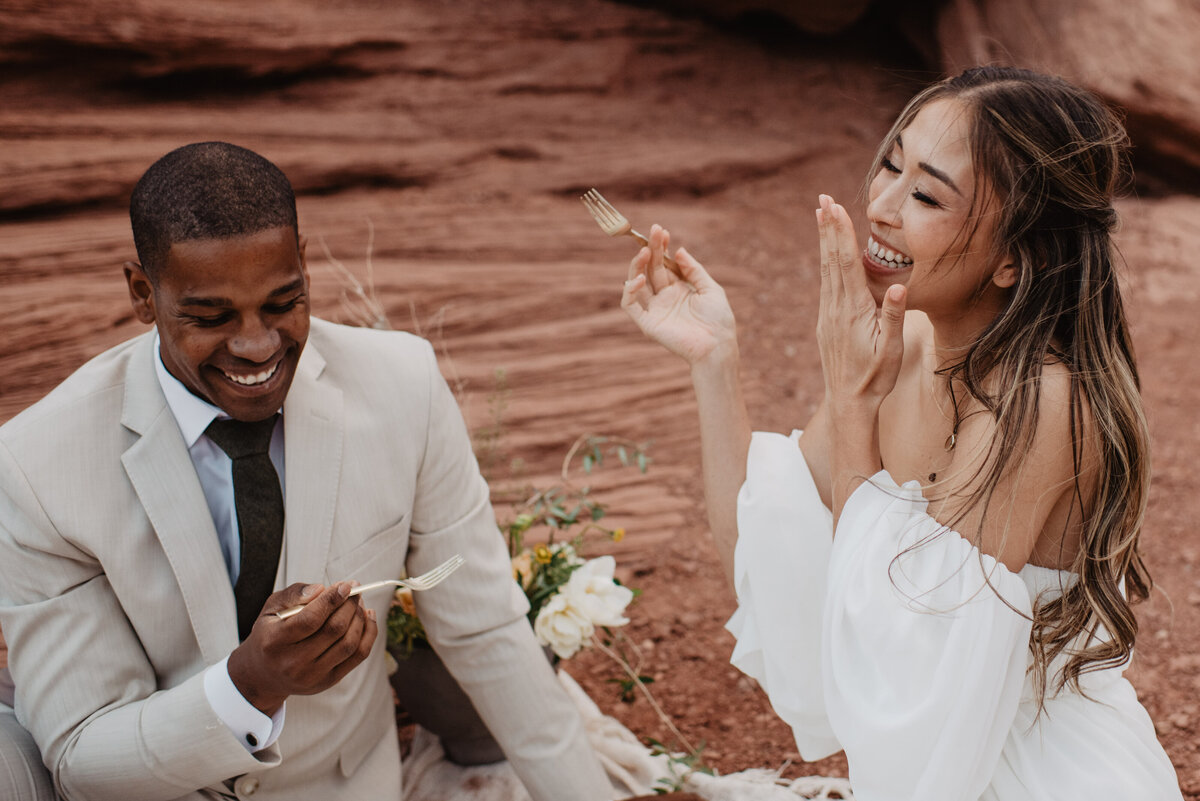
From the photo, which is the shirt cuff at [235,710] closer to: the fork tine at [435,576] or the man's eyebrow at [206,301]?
the fork tine at [435,576]

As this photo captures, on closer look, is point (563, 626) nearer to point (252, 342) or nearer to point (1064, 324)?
point (252, 342)

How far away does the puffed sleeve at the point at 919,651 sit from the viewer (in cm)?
192

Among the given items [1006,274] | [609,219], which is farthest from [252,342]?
[1006,274]

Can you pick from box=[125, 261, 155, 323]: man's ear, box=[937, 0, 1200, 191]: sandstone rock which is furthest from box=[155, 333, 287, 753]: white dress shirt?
box=[937, 0, 1200, 191]: sandstone rock

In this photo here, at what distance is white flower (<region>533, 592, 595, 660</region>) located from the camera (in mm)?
2494

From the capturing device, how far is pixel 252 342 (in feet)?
6.12

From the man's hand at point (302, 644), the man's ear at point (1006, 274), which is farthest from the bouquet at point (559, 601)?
the man's ear at point (1006, 274)

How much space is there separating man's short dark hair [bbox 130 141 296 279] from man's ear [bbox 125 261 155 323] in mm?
30

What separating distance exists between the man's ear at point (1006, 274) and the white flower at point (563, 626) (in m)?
1.18

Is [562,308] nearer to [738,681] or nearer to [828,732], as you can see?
[738,681]

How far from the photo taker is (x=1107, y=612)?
79.9 inches

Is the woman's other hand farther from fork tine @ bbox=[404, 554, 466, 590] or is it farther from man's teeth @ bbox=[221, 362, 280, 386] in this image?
man's teeth @ bbox=[221, 362, 280, 386]

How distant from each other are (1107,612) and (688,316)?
1020 millimetres

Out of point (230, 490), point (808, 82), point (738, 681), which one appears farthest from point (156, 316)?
point (808, 82)
